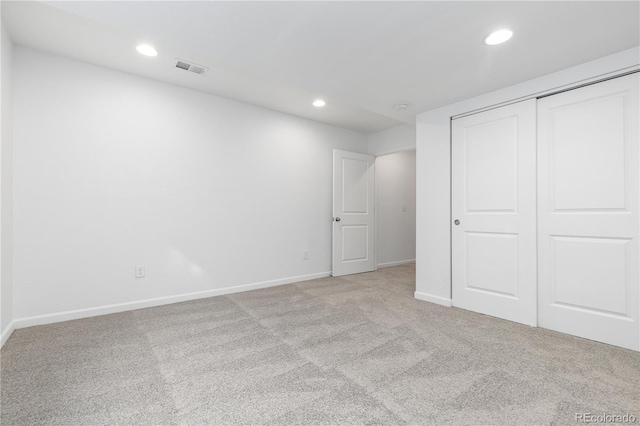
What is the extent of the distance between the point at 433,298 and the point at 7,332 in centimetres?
387

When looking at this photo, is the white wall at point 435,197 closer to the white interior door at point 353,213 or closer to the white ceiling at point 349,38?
the white ceiling at point 349,38

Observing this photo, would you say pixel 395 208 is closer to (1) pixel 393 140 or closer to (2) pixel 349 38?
(1) pixel 393 140

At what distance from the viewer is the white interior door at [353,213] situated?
15.3ft

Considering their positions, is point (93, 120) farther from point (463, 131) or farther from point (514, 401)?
point (514, 401)

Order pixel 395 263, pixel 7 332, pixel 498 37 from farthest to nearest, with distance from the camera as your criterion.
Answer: pixel 395 263, pixel 7 332, pixel 498 37

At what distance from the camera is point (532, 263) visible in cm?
261

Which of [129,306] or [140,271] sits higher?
[140,271]

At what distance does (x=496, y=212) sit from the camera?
2848mm

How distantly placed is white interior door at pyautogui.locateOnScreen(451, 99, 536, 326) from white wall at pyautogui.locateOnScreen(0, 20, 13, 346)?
394cm

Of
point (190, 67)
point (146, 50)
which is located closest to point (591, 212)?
point (190, 67)

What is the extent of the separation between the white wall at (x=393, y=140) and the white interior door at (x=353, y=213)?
238 millimetres

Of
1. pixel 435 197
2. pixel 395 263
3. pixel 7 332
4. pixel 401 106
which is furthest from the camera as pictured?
pixel 395 263

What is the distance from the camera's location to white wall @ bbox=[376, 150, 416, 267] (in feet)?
18.0

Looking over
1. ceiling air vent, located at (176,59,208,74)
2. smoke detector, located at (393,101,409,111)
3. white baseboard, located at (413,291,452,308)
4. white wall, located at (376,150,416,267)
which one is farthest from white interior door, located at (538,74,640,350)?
ceiling air vent, located at (176,59,208,74)
